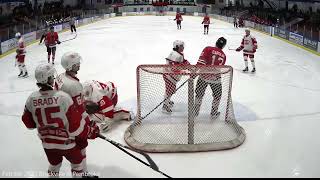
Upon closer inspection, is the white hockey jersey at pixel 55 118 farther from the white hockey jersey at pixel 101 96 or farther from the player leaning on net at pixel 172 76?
the player leaning on net at pixel 172 76

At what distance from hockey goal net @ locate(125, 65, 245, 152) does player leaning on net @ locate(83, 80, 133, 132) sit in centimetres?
41

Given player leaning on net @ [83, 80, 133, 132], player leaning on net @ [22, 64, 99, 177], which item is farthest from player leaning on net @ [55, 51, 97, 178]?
player leaning on net @ [83, 80, 133, 132]

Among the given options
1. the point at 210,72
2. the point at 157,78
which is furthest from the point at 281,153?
the point at 157,78

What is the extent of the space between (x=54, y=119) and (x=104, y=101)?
6.41 ft

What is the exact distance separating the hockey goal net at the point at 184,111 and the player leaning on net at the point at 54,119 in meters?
1.60

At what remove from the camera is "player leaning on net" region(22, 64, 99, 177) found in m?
2.84

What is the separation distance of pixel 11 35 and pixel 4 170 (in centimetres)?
1155

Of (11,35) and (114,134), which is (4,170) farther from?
(11,35)

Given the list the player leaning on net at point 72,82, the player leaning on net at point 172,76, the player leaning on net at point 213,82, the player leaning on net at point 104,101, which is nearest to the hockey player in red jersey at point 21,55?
the player leaning on net at point 104,101

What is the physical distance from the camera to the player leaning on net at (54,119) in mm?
2836

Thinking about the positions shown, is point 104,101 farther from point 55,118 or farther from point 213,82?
point 55,118

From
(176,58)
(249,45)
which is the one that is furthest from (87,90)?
(249,45)

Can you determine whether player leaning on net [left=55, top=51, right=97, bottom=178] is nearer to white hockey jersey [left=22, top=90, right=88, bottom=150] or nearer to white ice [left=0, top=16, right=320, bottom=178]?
white hockey jersey [left=22, top=90, right=88, bottom=150]

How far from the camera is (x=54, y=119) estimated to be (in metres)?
2.87
